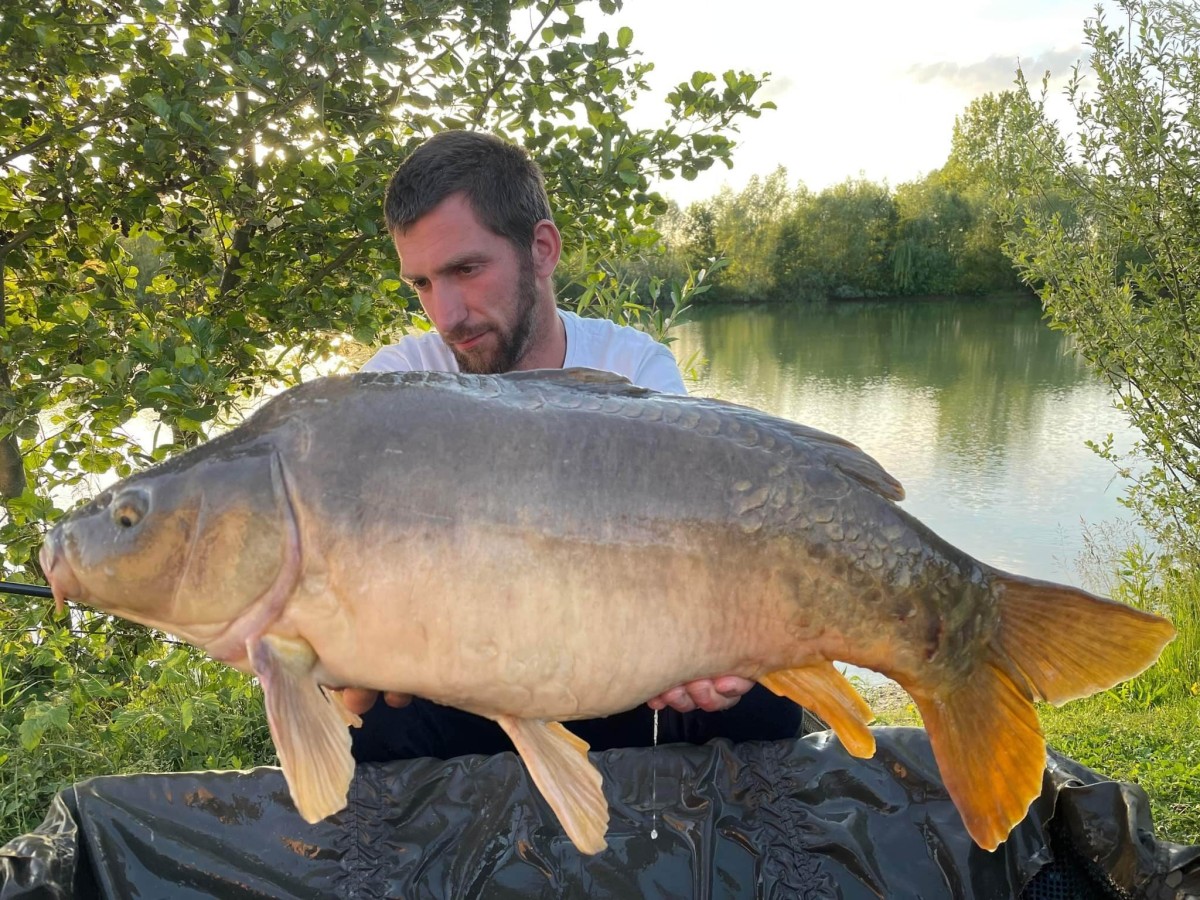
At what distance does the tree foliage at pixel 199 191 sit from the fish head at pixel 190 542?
0.69m

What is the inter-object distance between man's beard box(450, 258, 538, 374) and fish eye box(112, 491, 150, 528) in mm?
885

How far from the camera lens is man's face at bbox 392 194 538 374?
5.72 ft

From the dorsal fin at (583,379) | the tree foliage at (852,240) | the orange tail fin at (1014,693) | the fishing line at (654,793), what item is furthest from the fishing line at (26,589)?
the tree foliage at (852,240)

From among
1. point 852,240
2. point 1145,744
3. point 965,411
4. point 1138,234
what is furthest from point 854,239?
point 1145,744

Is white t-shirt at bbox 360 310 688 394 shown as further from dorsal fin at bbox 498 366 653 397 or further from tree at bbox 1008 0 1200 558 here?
tree at bbox 1008 0 1200 558

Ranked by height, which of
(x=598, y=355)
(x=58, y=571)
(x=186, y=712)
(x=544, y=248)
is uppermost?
(x=544, y=248)

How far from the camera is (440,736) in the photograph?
1698 mm

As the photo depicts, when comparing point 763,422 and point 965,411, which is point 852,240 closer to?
point 965,411

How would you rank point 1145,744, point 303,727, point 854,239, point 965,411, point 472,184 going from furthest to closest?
point 854,239
point 965,411
point 1145,744
point 472,184
point 303,727

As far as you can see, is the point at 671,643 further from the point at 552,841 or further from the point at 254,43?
the point at 254,43

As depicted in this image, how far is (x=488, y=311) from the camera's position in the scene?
181cm

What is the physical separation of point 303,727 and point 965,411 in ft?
33.6

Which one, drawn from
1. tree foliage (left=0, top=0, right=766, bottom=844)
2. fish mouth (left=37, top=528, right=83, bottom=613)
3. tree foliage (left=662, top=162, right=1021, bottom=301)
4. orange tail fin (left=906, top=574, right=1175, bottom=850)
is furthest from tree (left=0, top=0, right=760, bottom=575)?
tree foliage (left=662, top=162, right=1021, bottom=301)

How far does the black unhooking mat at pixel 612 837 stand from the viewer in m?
1.41
